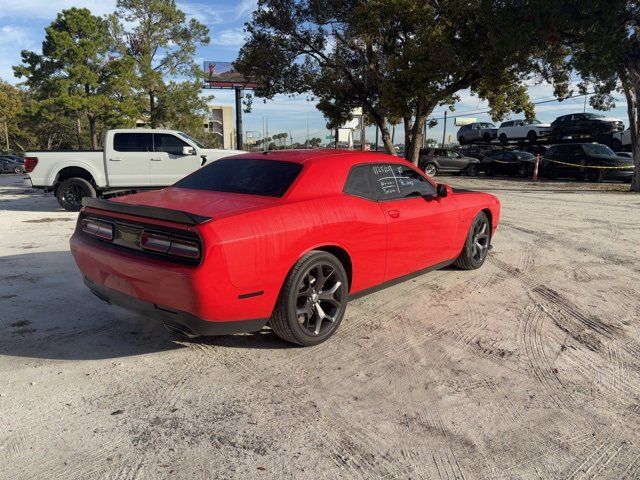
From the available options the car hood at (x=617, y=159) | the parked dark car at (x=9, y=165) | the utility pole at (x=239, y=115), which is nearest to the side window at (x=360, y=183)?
the car hood at (x=617, y=159)

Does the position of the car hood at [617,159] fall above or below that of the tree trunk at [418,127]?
below

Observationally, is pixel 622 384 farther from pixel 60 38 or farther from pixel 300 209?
pixel 60 38

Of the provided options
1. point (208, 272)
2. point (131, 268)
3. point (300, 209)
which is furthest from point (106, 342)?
point (300, 209)

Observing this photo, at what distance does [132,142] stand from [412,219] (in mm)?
8547

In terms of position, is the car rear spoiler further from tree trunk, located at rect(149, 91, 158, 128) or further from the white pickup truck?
tree trunk, located at rect(149, 91, 158, 128)

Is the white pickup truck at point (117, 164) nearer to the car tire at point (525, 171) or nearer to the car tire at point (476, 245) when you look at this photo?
the car tire at point (476, 245)

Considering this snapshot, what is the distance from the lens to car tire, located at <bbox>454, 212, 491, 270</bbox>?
18.2ft

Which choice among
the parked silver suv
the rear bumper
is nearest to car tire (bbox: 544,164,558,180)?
the parked silver suv

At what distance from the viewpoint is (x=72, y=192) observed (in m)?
10.6

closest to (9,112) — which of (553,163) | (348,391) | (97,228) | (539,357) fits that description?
(553,163)

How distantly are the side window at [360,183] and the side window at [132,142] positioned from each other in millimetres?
8174

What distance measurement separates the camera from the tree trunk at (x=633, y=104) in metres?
15.8

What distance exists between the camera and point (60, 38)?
79.3 feet

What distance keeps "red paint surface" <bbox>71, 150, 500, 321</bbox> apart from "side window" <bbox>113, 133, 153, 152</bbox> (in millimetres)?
7483
